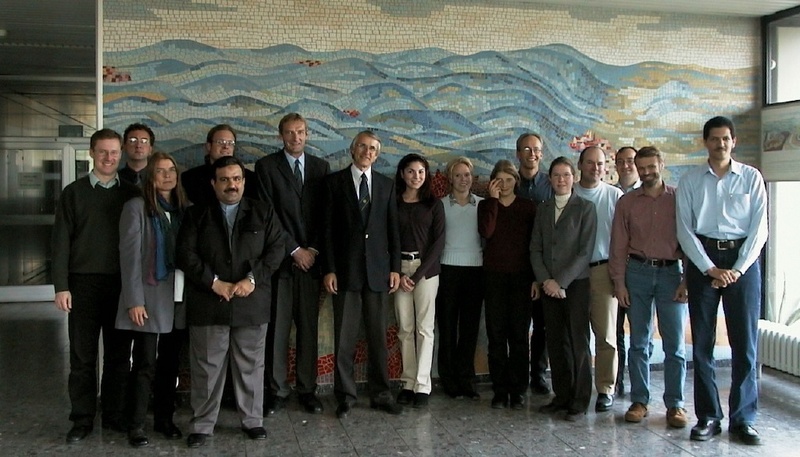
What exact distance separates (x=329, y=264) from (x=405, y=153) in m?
1.27

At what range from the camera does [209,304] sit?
4027 mm

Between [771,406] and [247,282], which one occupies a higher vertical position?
[247,282]

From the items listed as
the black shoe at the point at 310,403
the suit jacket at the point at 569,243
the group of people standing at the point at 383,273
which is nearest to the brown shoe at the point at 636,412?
the group of people standing at the point at 383,273

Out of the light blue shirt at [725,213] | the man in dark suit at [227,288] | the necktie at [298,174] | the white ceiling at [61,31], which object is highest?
the white ceiling at [61,31]

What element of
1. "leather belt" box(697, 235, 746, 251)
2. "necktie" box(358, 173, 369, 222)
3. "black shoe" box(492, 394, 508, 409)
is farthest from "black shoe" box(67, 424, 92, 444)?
"leather belt" box(697, 235, 746, 251)

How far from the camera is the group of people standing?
4086 millimetres

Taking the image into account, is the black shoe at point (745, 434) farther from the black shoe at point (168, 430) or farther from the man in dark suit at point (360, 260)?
the black shoe at point (168, 430)

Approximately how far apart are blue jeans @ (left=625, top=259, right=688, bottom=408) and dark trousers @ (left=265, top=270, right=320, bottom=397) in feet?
6.72

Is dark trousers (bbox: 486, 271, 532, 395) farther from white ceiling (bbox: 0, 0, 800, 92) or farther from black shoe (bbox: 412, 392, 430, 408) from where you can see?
white ceiling (bbox: 0, 0, 800, 92)

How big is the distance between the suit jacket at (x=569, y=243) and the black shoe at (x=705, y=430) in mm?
1083

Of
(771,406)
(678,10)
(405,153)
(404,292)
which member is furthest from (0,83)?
(771,406)

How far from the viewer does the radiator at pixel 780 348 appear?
5.40m

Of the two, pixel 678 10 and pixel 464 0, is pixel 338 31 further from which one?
pixel 678 10

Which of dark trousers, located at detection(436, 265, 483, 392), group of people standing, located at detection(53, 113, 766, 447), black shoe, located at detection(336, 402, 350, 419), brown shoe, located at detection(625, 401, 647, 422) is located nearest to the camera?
group of people standing, located at detection(53, 113, 766, 447)
